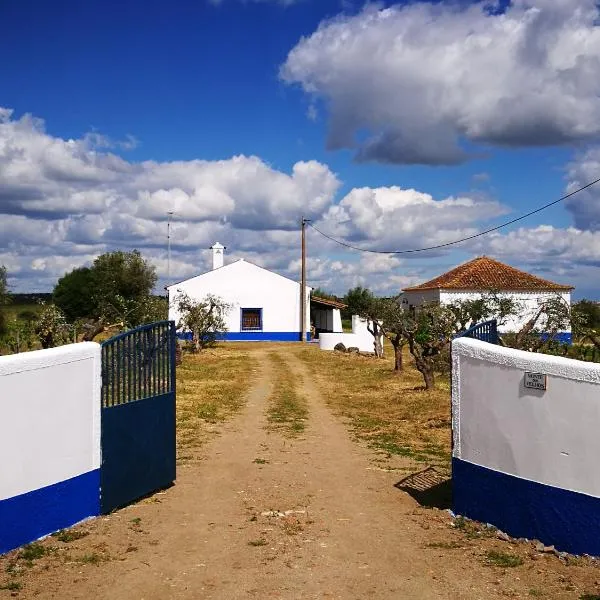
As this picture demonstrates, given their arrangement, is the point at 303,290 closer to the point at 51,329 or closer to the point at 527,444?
the point at 51,329

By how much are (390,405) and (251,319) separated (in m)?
30.9

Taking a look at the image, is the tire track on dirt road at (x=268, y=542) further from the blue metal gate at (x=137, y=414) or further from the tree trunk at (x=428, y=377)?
the tree trunk at (x=428, y=377)

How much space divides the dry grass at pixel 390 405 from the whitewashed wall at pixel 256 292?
16.1 metres

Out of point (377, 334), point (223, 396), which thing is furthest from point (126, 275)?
point (223, 396)

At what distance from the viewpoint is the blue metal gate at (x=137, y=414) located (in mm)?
8234

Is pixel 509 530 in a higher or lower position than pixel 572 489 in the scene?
lower

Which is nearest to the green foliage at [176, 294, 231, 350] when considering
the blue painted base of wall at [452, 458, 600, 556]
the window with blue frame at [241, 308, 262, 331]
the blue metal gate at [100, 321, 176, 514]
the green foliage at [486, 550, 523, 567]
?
the window with blue frame at [241, 308, 262, 331]

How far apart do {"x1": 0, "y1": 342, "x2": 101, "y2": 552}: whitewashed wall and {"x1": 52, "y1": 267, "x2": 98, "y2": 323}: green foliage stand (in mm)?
50849

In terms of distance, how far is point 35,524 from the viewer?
23.4ft

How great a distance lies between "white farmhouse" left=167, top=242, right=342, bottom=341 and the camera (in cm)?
4912

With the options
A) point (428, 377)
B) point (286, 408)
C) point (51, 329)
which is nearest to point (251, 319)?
point (51, 329)

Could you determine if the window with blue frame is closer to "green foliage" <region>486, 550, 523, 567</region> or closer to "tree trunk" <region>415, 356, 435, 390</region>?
"tree trunk" <region>415, 356, 435, 390</region>

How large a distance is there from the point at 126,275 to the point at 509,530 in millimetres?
50388

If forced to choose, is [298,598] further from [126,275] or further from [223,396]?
[126,275]
